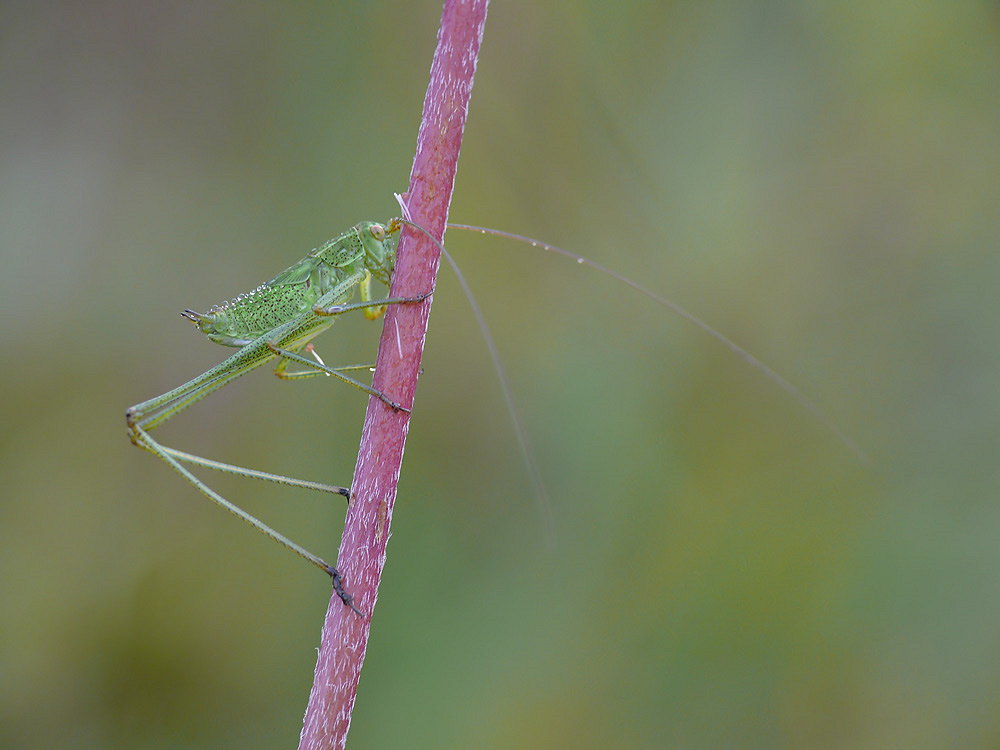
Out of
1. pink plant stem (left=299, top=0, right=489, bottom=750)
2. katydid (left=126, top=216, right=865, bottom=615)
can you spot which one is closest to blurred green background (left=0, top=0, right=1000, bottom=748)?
katydid (left=126, top=216, right=865, bottom=615)

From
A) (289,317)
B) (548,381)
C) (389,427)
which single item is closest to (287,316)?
(289,317)

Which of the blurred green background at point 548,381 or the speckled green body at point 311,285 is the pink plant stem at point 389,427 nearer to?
the speckled green body at point 311,285

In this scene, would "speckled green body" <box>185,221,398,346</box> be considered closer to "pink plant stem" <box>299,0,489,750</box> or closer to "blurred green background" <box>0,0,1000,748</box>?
"pink plant stem" <box>299,0,489,750</box>

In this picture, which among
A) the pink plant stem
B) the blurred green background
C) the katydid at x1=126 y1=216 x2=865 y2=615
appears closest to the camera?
the pink plant stem

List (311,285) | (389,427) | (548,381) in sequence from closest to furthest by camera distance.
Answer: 1. (389,427)
2. (311,285)
3. (548,381)

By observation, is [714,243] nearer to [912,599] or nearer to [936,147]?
[936,147]

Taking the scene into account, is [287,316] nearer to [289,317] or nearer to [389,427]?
[289,317]
